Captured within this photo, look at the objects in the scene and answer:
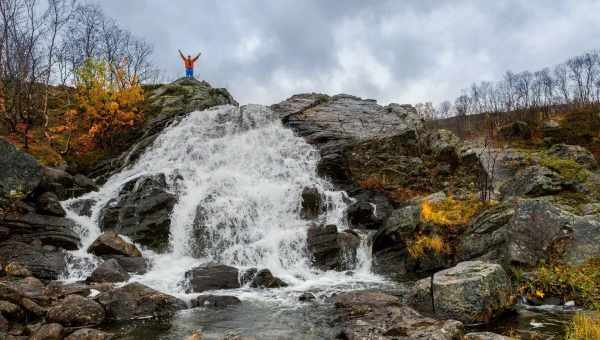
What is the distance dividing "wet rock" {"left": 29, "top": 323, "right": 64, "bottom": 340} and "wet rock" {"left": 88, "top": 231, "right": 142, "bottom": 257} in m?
7.41

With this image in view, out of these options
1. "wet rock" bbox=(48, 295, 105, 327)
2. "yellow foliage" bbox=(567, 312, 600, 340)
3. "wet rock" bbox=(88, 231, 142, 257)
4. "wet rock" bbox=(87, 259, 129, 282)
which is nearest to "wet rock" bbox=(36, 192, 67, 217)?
"wet rock" bbox=(88, 231, 142, 257)

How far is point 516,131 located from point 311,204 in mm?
18541

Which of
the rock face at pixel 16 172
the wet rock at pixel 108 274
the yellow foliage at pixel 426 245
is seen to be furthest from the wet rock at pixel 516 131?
the rock face at pixel 16 172

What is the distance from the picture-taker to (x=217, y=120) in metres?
32.5

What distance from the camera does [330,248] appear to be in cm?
1830

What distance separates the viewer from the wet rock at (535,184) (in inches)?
725

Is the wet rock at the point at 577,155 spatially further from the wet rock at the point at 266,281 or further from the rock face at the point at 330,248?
the wet rock at the point at 266,281

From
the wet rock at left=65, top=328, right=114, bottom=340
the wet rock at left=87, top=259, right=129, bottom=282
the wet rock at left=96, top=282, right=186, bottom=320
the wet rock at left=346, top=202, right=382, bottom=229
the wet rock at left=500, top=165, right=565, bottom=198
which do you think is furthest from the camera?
the wet rock at left=346, top=202, right=382, bottom=229

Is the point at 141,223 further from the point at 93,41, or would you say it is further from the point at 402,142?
the point at 93,41

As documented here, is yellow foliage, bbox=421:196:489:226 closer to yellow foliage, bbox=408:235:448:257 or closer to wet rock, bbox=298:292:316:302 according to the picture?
yellow foliage, bbox=408:235:448:257

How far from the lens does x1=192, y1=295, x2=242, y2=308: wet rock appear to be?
44.3 ft

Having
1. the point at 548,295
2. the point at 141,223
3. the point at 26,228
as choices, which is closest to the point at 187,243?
the point at 141,223

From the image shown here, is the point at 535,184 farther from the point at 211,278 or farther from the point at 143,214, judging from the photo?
the point at 143,214

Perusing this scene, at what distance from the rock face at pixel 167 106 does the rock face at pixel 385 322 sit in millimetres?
21359
